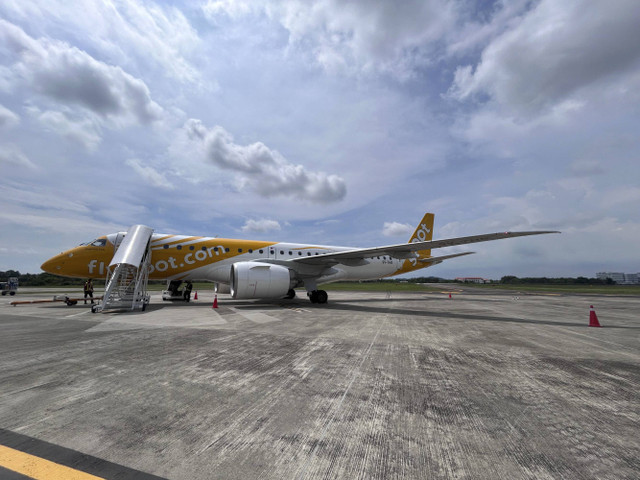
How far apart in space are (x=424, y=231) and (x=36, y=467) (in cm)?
2204

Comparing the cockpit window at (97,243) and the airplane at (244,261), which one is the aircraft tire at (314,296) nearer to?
the airplane at (244,261)

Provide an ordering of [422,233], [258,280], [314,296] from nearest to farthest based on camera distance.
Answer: [258,280] < [314,296] < [422,233]

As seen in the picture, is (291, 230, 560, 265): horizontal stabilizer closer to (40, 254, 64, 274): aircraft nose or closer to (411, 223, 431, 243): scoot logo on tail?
(411, 223, 431, 243): scoot logo on tail

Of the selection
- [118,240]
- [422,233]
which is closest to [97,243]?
[118,240]

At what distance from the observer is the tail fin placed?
21094mm

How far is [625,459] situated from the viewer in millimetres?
2170

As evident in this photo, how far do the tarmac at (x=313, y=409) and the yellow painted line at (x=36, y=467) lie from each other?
0.05 feet

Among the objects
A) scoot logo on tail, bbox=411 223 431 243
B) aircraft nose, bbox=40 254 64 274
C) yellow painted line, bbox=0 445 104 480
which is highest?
scoot logo on tail, bbox=411 223 431 243

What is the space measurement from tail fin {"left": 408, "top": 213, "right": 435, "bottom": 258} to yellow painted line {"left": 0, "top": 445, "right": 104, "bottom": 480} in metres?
21.1

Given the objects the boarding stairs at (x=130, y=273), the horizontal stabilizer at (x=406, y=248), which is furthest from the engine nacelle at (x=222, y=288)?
the horizontal stabilizer at (x=406, y=248)

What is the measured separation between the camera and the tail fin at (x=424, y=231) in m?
21.1

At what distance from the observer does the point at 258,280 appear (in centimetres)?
1257

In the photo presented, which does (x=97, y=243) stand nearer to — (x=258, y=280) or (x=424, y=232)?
(x=258, y=280)

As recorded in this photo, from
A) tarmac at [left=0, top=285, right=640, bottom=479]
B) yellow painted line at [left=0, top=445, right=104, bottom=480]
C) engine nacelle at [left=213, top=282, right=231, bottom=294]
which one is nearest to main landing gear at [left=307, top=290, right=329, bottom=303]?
engine nacelle at [left=213, top=282, right=231, bottom=294]
